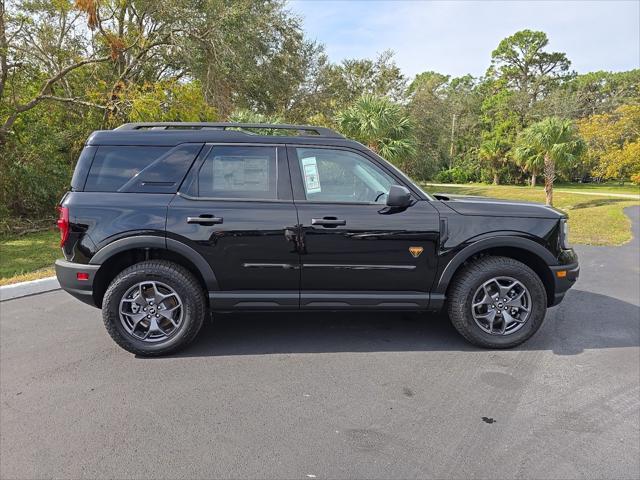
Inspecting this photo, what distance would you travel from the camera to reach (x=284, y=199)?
339 centimetres

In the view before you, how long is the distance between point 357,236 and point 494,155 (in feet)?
143

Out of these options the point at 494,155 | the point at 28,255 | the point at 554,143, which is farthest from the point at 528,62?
the point at 28,255

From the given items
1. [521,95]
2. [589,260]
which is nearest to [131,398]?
[589,260]

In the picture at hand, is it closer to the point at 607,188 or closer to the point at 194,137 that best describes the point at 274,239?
the point at 194,137

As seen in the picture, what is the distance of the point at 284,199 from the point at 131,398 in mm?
1873

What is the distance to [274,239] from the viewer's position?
3.33 m

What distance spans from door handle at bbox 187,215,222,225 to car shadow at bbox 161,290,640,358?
45.0 inches

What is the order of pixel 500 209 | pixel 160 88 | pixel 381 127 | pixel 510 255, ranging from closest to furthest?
pixel 500 209
pixel 510 255
pixel 160 88
pixel 381 127

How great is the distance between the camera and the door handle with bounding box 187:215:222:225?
3.30m

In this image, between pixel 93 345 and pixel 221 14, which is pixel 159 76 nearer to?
pixel 221 14

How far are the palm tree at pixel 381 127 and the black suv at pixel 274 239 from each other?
913 centimetres

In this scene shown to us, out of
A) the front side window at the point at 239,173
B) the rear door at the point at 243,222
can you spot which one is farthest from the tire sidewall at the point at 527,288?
the front side window at the point at 239,173

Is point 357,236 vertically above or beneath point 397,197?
beneath

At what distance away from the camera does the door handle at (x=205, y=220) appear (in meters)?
3.30
